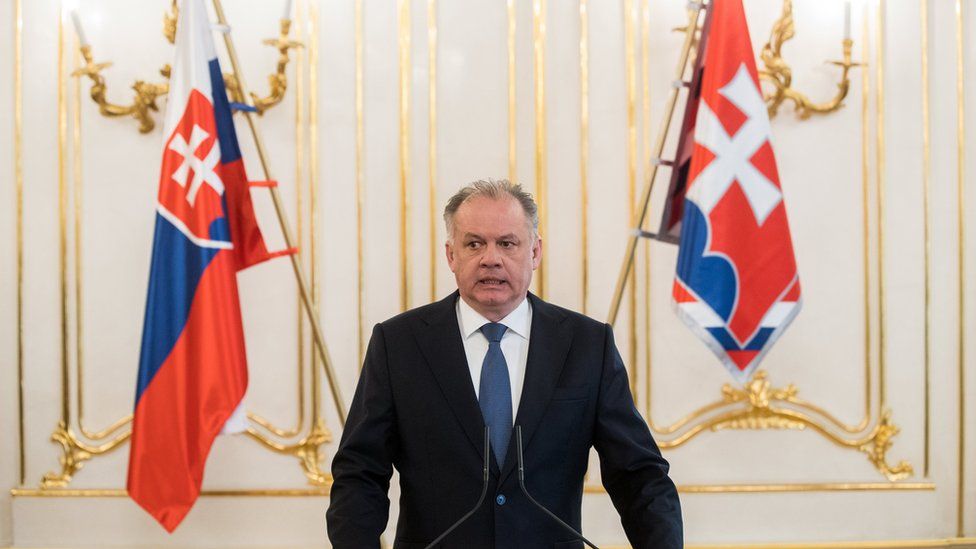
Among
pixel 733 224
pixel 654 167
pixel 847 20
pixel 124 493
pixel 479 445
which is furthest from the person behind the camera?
pixel 124 493

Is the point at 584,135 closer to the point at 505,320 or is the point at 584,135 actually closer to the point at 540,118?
the point at 540,118

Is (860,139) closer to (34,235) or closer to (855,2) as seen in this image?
(855,2)

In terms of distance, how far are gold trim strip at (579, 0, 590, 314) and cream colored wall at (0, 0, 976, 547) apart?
0.02 metres

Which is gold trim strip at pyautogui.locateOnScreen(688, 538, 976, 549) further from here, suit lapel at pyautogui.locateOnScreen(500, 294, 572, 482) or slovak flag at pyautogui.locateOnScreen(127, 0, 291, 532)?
suit lapel at pyautogui.locateOnScreen(500, 294, 572, 482)

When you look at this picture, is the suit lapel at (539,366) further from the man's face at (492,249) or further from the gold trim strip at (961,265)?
the gold trim strip at (961,265)

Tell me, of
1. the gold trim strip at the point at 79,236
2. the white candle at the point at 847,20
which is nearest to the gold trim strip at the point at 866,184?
the white candle at the point at 847,20

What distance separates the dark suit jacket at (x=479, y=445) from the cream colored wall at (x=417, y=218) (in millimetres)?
1728

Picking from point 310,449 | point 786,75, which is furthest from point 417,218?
point 786,75

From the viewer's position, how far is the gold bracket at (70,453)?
3.67 m

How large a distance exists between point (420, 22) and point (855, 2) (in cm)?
164

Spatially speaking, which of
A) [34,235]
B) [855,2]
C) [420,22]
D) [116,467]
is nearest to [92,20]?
[34,235]

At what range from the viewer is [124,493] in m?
3.65

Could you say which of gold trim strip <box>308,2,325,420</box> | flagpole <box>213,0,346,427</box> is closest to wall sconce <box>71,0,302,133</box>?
gold trim strip <box>308,2,325,420</box>

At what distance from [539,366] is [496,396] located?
10 cm
